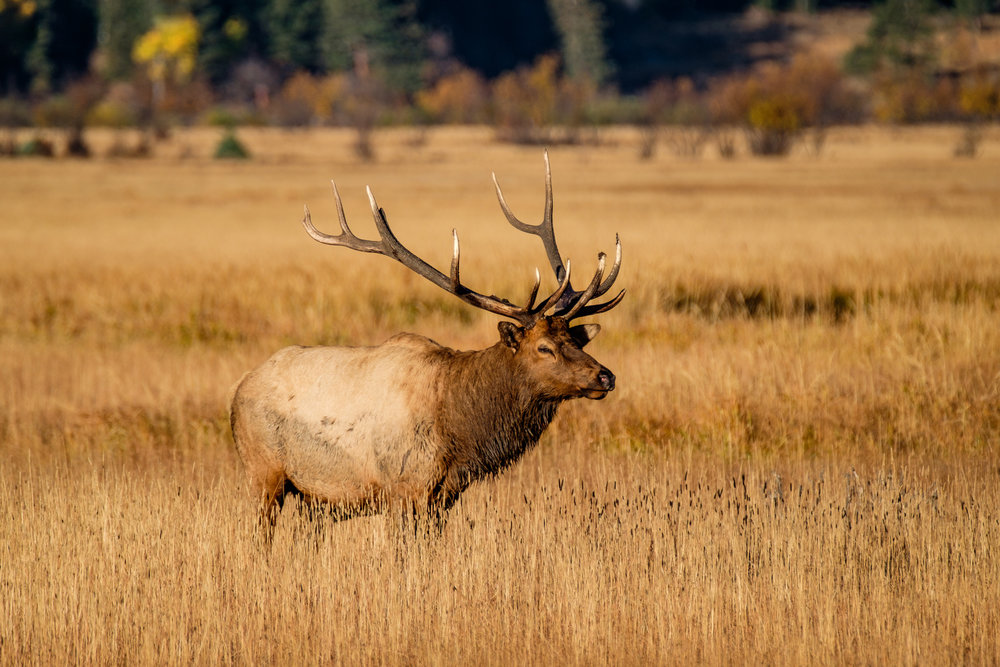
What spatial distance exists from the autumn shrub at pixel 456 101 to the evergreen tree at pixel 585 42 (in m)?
13.9

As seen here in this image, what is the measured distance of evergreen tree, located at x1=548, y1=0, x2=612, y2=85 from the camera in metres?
138

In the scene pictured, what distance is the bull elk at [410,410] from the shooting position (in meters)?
6.30

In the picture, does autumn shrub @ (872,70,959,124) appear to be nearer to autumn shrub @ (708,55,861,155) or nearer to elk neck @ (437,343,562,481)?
autumn shrub @ (708,55,861,155)

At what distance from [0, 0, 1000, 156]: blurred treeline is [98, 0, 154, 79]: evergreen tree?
19 cm

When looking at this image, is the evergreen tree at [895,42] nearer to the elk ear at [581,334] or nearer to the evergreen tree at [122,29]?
the evergreen tree at [122,29]

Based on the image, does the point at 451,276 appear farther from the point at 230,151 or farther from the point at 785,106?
the point at 785,106

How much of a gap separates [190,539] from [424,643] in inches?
62.5

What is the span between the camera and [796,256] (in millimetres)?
19609

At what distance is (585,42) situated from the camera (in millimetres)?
139125

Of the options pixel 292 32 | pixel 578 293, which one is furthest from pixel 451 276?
pixel 292 32

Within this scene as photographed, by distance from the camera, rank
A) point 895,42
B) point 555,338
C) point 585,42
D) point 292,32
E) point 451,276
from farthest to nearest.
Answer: point 585,42
point 292,32
point 895,42
point 451,276
point 555,338

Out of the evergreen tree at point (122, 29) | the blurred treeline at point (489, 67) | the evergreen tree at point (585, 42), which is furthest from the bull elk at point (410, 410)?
the evergreen tree at point (585, 42)

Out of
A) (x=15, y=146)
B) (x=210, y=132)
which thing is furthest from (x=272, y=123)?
(x=15, y=146)

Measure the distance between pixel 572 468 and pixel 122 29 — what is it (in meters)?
125
